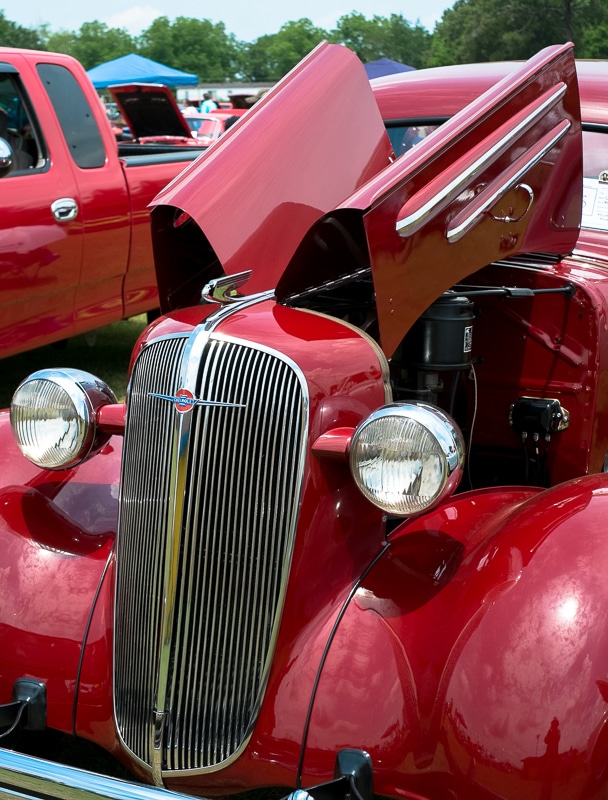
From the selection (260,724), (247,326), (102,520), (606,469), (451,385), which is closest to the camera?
(260,724)

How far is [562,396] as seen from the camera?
3178mm

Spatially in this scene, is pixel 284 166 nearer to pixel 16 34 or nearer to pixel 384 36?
pixel 16 34

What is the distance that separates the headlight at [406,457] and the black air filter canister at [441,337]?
663 millimetres

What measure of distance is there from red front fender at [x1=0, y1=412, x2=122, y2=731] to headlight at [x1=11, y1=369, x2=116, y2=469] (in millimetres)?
199

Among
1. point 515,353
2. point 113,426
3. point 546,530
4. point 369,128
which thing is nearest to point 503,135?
point 369,128

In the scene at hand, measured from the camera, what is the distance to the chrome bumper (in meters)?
1.84

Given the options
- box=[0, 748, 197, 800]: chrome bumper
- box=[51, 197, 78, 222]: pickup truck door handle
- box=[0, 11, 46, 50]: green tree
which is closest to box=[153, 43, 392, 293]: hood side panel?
box=[0, 748, 197, 800]: chrome bumper

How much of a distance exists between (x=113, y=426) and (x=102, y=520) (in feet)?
0.94

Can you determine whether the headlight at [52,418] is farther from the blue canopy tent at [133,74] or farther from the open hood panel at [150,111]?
the blue canopy tent at [133,74]

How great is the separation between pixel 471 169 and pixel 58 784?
1.87 metres

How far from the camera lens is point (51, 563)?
2.54m

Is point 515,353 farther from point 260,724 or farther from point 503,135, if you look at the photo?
point 260,724

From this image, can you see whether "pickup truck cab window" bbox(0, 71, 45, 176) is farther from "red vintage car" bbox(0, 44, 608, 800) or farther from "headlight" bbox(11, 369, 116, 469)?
"headlight" bbox(11, 369, 116, 469)

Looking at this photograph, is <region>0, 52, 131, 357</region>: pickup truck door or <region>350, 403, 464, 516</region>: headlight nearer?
<region>350, 403, 464, 516</region>: headlight
